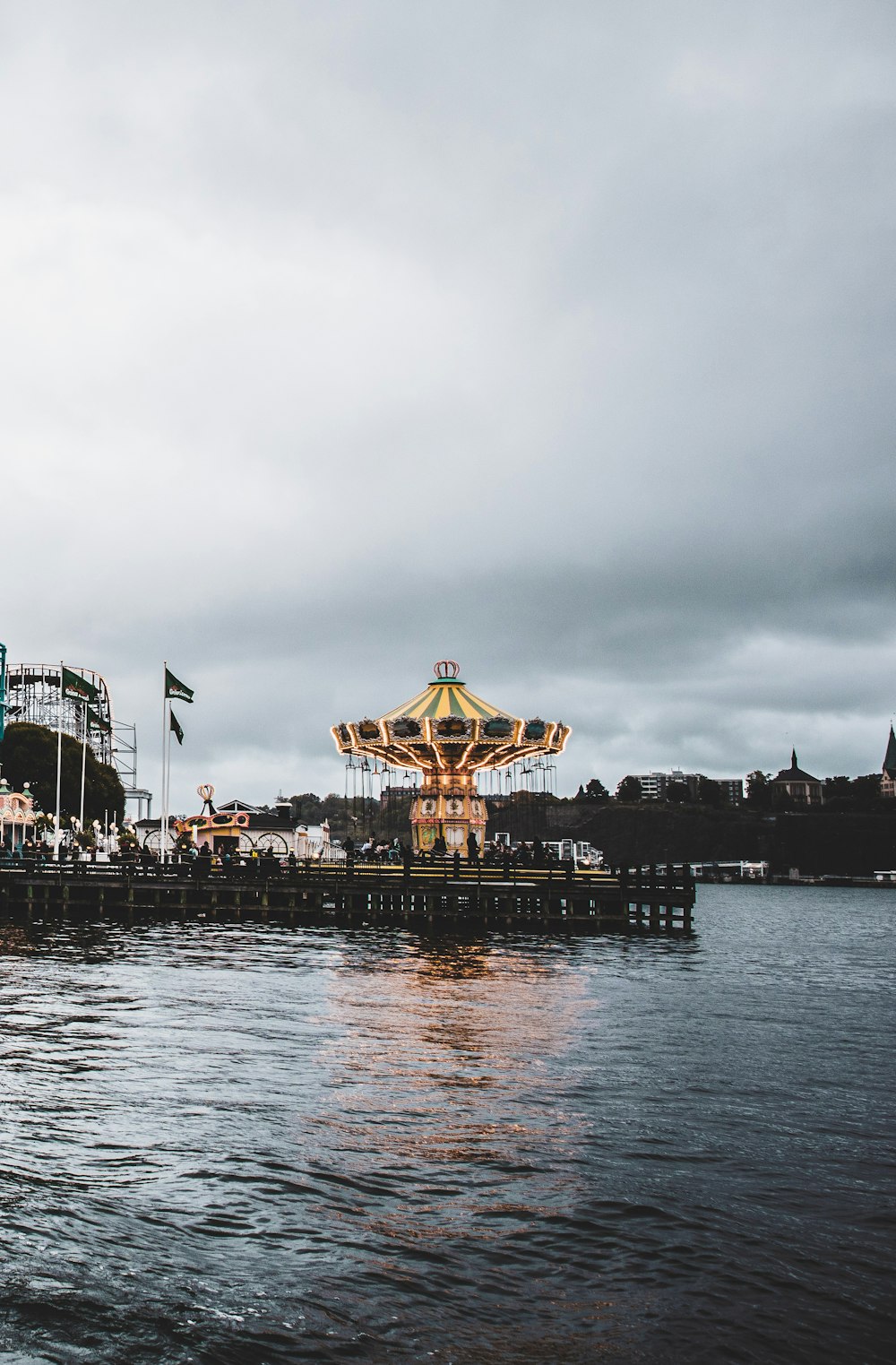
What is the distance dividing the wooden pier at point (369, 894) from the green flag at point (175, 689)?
307 inches

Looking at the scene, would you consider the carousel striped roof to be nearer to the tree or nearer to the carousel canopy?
the carousel canopy

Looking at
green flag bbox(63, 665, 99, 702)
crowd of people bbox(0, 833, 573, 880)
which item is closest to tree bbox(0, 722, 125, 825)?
crowd of people bbox(0, 833, 573, 880)

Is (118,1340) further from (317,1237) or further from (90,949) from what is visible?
(90,949)

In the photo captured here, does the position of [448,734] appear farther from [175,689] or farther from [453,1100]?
[453,1100]

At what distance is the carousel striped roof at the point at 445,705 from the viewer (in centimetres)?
5006

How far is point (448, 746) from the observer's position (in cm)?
5072

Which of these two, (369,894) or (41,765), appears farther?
(41,765)

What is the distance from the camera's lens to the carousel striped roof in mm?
50062

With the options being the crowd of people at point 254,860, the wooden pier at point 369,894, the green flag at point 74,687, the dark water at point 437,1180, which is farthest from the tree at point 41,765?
the dark water at point 437,1180

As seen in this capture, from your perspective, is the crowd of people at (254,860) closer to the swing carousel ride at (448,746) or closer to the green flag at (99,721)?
the swing carousel ride at (448,746)

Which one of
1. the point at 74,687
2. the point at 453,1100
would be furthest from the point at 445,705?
the point at 453,1100

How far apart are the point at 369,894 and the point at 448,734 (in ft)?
28.2

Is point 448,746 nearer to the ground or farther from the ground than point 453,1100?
farther from the ground

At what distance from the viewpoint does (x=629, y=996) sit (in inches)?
966
